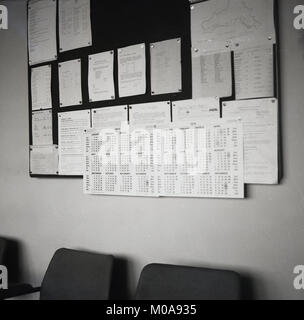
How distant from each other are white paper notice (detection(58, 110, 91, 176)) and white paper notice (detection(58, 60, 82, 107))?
0.23 feet

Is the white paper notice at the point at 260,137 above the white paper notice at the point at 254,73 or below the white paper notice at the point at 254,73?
below

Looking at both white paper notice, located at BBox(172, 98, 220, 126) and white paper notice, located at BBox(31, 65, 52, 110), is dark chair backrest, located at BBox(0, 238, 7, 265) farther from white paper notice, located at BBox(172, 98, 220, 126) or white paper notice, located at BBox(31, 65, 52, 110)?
white paper notice, located at BBox(172, 98, 220, 126)

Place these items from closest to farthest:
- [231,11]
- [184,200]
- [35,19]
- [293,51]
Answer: [293,51] → [231,11] → [184,200] → [35,19]

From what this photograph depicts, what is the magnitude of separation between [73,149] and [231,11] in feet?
3.74

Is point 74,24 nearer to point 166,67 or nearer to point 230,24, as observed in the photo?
point 166,67

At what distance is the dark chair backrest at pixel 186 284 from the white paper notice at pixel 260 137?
44cm

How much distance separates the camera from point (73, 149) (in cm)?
234

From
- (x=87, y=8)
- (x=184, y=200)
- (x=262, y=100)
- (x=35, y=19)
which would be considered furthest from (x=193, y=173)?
(x=35, y=19)

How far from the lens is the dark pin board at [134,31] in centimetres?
198

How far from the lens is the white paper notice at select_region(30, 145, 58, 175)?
2.43 meters

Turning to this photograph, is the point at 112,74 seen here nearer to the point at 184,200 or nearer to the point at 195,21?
the point at 195,21

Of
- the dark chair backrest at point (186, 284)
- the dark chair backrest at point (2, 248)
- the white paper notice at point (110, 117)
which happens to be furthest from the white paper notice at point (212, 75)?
the dark chair backrest at point (2, 248)

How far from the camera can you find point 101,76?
2.25 meters

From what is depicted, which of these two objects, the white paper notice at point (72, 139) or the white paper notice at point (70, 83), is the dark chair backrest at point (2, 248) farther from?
the white paper notice at point (70, 83)
